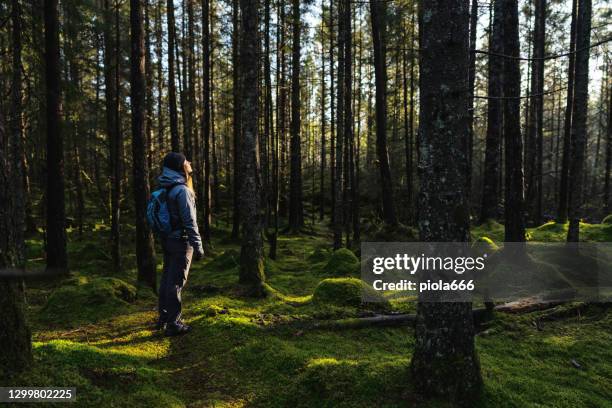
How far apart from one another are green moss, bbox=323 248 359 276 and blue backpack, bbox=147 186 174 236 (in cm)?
550

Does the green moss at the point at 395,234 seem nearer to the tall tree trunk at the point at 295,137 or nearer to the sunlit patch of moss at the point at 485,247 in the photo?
the sunlit patch of moss at the point at 485,247

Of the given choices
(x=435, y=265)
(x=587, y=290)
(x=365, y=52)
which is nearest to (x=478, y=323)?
(x=587, y=290)

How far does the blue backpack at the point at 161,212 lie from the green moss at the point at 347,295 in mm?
2949

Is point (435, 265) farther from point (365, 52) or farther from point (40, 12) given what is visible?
point (365, 52)

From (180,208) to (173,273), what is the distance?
965mm

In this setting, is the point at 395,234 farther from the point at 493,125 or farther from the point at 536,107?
the point at 536,107

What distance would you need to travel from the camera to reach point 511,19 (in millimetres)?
8406

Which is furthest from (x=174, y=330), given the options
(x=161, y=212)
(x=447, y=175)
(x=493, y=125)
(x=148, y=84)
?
(x=148, y=84)

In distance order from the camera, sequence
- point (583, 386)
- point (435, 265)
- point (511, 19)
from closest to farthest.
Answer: point (435, 265), point (583, 386), point (511, 19)

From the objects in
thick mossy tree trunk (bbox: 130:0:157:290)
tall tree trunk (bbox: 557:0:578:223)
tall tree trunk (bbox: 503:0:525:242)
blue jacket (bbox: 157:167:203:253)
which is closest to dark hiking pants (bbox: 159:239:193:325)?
blue jacket (bbox: 157:167:203:253)

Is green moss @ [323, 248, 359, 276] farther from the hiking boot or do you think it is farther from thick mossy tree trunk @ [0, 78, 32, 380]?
thick mossy tree trunk @ [0, 78, 32, 380]

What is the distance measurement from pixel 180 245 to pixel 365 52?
30192mm

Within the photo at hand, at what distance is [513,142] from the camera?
27.7 feet

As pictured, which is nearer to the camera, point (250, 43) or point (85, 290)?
point (85, 290)
